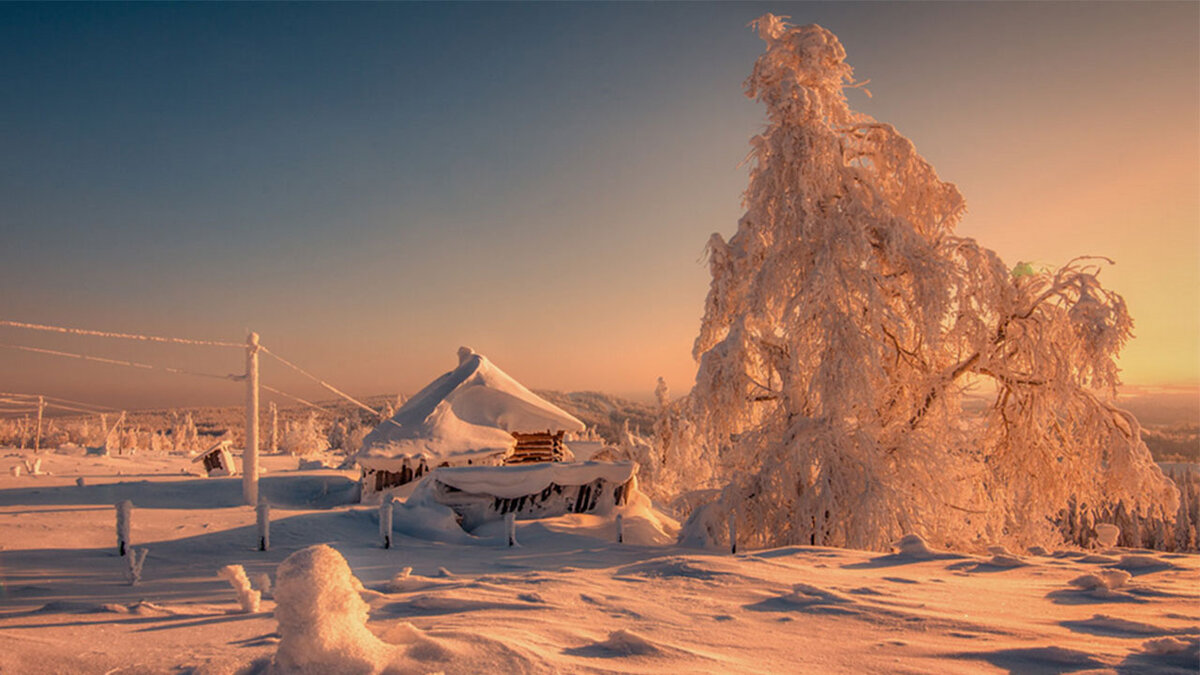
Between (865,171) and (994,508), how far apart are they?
6937 mm

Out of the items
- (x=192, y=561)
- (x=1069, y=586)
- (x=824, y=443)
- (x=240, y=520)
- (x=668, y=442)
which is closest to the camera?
(x=1069, y=586)

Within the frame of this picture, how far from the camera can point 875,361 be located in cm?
1045

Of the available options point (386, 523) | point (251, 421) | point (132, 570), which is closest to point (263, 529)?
point (386, 523)

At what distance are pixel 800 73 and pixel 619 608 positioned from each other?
1062 cm

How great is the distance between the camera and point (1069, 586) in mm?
6004

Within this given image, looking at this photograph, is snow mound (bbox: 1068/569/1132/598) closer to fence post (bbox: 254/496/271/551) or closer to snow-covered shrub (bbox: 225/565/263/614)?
snow-covered shrub (bbox: 225/565/263/614)

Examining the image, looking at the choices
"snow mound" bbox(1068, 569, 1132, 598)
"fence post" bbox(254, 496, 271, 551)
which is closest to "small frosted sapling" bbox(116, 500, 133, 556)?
"fence post" bbox(254, 496, 271, 551)

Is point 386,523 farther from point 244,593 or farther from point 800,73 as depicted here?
point 800,73

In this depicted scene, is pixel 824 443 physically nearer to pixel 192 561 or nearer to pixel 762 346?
pixel 762 346

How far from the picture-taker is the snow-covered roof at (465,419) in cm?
1912

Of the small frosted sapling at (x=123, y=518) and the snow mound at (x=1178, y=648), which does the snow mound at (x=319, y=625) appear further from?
the small frosted sapling at (x=123, y=518)

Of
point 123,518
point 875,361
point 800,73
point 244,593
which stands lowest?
point 244,593

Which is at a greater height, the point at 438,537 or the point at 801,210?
the point at 801,210

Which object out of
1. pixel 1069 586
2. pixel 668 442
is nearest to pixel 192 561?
pixel 668 442
